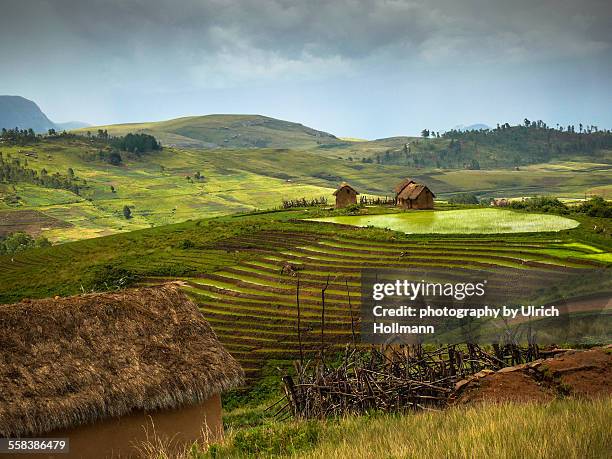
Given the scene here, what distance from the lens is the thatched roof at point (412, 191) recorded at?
82438mm

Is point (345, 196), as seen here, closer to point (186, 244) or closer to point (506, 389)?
point (186, 244)

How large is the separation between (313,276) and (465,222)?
1915 centimetres

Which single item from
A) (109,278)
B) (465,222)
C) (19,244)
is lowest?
(19,244)

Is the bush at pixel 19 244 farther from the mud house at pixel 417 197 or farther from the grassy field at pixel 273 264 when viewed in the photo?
the mud house at pixel 417 197

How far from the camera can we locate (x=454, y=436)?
629cm

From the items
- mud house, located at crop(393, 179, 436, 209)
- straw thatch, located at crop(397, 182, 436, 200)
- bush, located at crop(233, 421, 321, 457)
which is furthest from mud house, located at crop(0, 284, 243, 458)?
straw thatch, located at crop(397, 182, 436, 200)

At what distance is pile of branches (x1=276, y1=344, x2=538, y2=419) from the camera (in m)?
11.3

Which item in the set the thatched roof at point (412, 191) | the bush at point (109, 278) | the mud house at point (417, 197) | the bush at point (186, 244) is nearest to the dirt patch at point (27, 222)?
the bush at point (186, 244)

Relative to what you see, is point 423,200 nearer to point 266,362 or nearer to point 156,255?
point 156,255

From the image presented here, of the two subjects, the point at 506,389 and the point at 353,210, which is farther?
the point at 353,210

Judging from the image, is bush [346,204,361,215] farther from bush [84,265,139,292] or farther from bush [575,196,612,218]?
bush [84,265,139,292]

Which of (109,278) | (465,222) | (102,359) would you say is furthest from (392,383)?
(465,222)

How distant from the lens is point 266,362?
116 ft

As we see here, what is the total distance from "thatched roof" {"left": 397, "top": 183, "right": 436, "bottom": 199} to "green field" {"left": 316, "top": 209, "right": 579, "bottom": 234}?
801 cm
